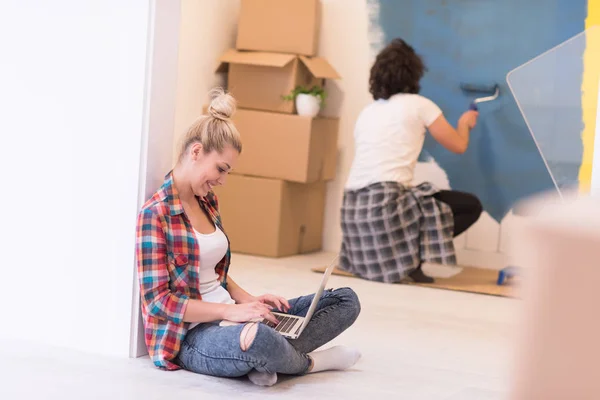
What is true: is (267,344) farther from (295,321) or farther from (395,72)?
(395,72)

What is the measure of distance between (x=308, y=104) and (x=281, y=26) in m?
0.42

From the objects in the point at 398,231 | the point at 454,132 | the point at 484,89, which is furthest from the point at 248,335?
the point at 484,89

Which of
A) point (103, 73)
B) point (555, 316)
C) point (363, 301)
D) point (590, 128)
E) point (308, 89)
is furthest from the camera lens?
point (308, 89)

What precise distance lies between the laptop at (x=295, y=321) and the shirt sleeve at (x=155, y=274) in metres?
0.13

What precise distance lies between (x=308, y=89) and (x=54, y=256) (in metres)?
2.44

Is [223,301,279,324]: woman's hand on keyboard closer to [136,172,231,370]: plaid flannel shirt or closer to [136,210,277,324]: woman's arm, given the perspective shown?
[136,210,277,324]: woman's arm

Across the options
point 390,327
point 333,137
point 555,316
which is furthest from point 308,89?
point 555,316

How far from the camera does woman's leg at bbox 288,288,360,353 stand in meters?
2.43

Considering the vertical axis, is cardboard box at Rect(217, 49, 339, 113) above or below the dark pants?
above

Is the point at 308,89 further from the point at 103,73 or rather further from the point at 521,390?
the point at 521,390

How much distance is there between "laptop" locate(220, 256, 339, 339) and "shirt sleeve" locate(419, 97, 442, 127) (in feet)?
6.13

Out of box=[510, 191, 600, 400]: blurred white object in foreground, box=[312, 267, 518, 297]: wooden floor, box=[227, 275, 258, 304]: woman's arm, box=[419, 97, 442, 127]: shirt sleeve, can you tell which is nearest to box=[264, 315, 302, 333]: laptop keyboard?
box=[227, 275, 258, 304]: woman's arm

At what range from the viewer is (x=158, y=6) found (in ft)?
7.79

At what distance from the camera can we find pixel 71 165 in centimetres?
246
